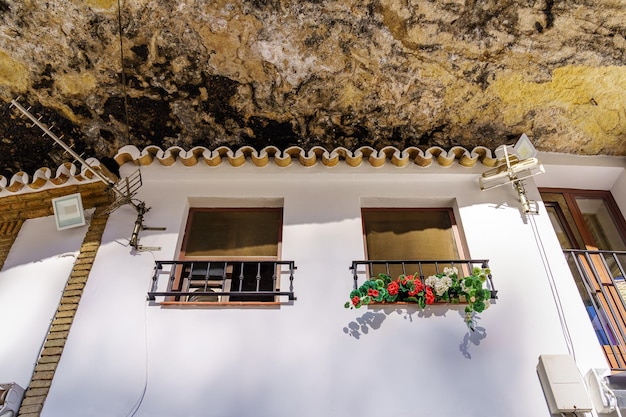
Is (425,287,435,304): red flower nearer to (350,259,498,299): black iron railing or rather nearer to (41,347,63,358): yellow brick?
(350,259,498,299): black iron railing

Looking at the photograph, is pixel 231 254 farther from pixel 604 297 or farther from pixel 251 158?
pixel 604 297

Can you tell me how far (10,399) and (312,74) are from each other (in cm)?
358

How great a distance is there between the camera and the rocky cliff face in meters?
4.36

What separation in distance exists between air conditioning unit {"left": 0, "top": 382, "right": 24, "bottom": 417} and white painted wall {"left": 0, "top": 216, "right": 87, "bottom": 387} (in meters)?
0.13

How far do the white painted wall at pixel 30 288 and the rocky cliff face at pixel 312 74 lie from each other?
3.09 ft

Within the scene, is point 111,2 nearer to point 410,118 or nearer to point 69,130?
point 69,130

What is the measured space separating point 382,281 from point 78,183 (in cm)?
318

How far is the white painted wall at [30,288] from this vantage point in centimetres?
392

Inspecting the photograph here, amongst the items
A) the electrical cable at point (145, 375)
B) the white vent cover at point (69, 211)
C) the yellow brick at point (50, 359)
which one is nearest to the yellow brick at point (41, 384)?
the yellow brick at point (50, 359)

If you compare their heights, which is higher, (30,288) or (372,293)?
(30,288)

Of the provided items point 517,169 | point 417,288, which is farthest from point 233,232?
point 517,169

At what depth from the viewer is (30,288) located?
14.2 feet

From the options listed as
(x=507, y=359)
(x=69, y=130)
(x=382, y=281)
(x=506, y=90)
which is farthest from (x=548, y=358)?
(x=69, y=130)

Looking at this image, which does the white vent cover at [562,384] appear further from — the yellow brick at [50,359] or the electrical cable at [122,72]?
the electrical cable at [122,72]
